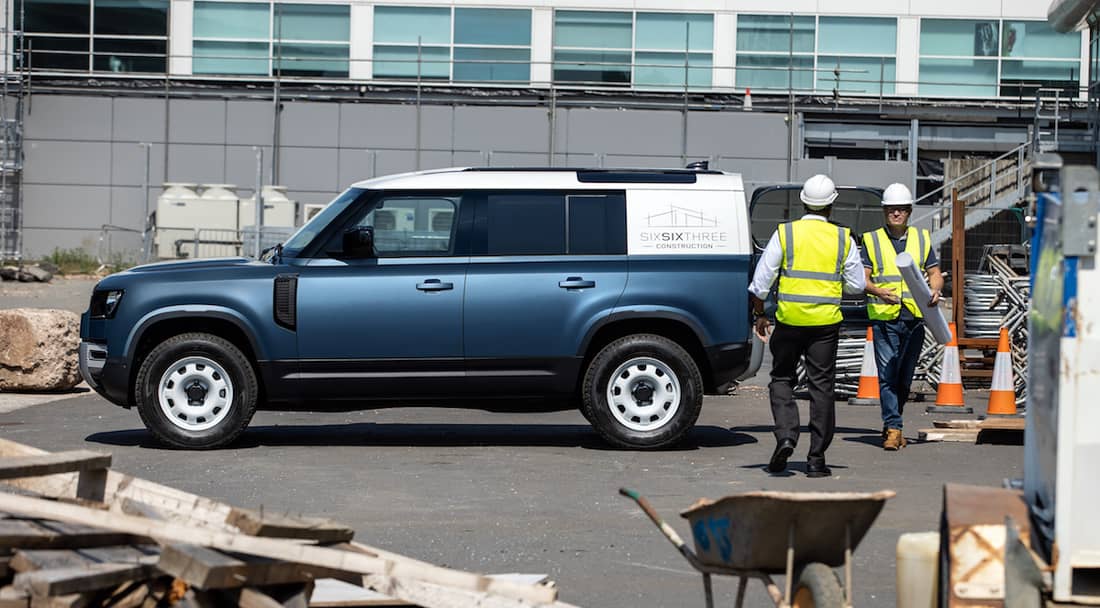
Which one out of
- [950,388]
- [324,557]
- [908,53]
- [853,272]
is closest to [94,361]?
[853,272]

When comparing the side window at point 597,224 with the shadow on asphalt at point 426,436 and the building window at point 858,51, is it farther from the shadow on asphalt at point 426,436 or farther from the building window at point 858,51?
the building window at point 858,51

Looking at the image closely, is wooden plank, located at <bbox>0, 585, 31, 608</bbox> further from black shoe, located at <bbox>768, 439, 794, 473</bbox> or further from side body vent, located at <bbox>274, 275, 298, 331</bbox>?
side body vent, located at <bbox>274, 275, 298, 331</bbox>

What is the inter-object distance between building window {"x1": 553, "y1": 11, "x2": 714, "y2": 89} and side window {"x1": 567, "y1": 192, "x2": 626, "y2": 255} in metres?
24.8

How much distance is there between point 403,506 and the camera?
29.7 feet

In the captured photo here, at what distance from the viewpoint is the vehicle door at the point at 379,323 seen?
11.3 meters

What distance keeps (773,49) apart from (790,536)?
32.8m

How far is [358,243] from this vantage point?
37.3ft

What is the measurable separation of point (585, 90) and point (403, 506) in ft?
90.1

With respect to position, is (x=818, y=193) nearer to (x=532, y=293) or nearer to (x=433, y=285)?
(x=532, y=293)

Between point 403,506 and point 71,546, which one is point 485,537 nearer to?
point 403,506

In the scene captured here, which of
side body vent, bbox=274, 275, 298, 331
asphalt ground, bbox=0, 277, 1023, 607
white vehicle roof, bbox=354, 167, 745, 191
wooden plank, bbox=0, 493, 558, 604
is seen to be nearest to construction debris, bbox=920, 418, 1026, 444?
asphalt ground, bbox=0, 277, 1023, 607

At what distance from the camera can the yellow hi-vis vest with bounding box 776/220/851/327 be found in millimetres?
10375

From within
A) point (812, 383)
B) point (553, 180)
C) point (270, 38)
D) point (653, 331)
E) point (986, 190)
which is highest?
point (270, 38)

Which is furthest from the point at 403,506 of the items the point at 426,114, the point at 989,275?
the point at 426,114
